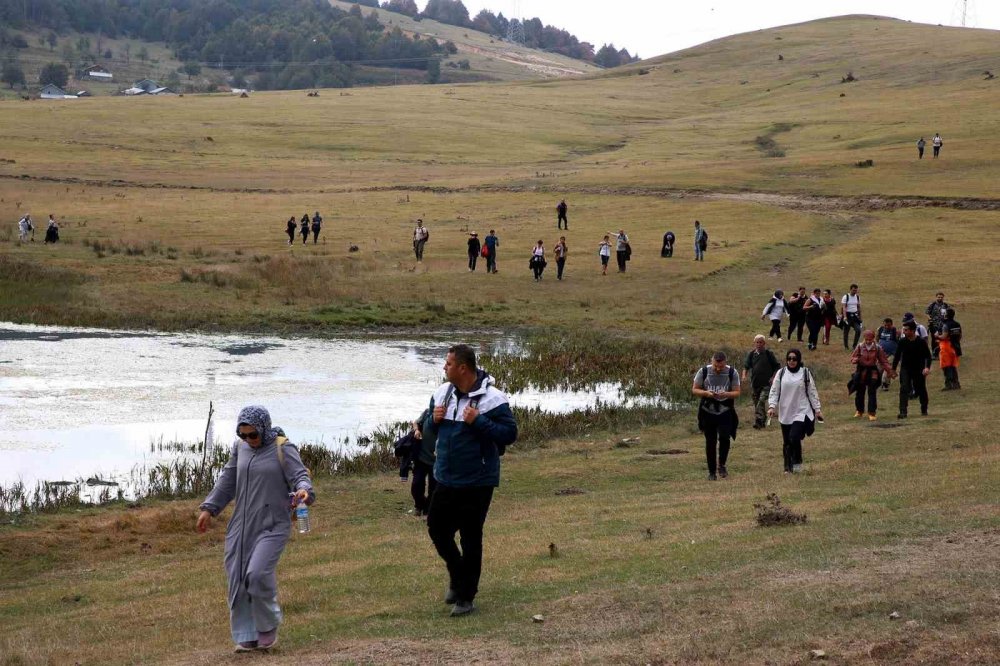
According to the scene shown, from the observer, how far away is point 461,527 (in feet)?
35.1

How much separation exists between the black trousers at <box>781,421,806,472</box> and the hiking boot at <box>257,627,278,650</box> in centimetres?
1029

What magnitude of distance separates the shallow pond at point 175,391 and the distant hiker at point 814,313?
8.30 m

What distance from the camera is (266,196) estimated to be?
73750 mm

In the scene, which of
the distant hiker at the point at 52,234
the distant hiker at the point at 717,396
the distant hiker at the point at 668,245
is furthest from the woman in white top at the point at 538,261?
the distant hiker at the point at 717,396

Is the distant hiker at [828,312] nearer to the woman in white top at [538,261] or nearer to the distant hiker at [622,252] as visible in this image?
the woman in white top at [538,261]

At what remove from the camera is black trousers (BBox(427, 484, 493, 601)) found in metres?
10.5

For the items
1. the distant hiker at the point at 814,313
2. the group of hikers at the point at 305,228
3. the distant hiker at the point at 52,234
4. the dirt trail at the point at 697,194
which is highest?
the dirt trail at the point at 697,194

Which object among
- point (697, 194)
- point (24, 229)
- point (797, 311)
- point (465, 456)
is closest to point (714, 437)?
point (465, 456)

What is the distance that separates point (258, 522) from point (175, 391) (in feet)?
61.2

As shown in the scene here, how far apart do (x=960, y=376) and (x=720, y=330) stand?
9.46 metres

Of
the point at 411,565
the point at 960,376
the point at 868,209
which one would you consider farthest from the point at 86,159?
the point at 411,565

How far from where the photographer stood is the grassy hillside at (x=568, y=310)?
401 inches

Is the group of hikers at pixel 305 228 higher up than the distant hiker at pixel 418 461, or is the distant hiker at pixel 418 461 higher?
the group of hikers at pixel 305 228

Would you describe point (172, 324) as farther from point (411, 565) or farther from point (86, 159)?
point (86, 159)
